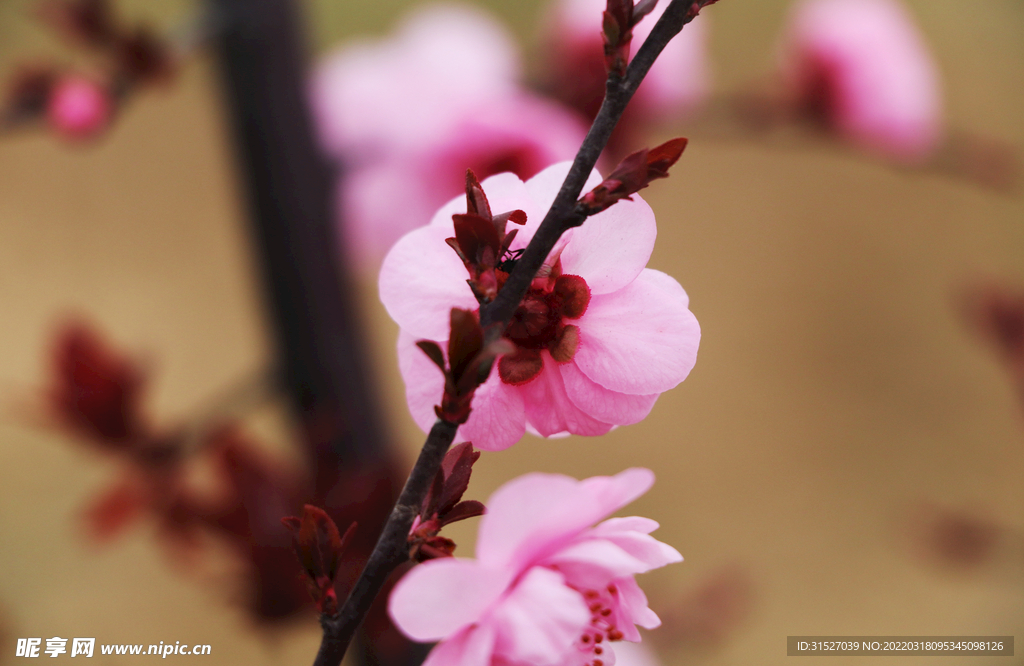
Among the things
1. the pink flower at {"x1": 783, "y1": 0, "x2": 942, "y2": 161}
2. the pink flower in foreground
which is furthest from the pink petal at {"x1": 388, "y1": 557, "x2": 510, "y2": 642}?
the pink flower at {"x1": 783, "y1": 0, "x2": 942, "y2": 161}

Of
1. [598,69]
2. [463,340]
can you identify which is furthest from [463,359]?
[598,69]

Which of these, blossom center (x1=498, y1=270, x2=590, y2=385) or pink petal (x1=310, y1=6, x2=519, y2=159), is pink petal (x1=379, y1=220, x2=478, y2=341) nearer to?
blossom center (x1=498, y1=270, x2=590, y2=385)

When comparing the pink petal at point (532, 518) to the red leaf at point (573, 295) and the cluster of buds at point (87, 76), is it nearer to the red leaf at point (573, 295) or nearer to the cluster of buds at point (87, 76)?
the red leaf at point (573, 295)

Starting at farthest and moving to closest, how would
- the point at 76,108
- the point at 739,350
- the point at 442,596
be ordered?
1. the point at 739,350
2. the point at 76,108
3. the point at 442,596

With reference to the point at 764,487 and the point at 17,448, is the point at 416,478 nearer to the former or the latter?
the point at 764,487

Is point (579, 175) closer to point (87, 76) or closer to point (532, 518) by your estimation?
point (532, 518)

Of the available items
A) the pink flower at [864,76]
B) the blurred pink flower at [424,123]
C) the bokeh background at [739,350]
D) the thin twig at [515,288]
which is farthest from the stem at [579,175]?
the bokeh background at [739,350]
